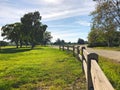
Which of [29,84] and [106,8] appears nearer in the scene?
[29,84]

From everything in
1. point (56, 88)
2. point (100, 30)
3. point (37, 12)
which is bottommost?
point (56, 88)

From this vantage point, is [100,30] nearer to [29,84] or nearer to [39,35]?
[29,84]

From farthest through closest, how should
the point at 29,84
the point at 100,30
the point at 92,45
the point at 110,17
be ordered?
the point at 92,45
the point at 100,30
the point at 110,17
the point at 29,84

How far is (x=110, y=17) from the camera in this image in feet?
132

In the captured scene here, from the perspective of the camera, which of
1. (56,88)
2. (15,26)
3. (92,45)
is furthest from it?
(15,26)

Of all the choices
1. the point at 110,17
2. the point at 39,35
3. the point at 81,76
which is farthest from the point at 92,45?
the point at 81,76

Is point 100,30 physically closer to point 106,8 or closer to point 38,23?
point 106,8

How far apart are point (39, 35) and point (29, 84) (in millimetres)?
80578

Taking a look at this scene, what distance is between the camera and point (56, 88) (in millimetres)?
9883

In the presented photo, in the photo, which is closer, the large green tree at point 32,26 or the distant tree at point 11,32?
the large green tree at point 32,26

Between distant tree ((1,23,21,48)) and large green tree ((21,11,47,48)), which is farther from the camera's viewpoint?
distant tree ((1,23,21,48))

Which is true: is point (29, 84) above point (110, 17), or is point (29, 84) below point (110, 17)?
below

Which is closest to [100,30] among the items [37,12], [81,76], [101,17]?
[101,17]

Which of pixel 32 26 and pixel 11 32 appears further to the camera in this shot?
pixel 11 32
